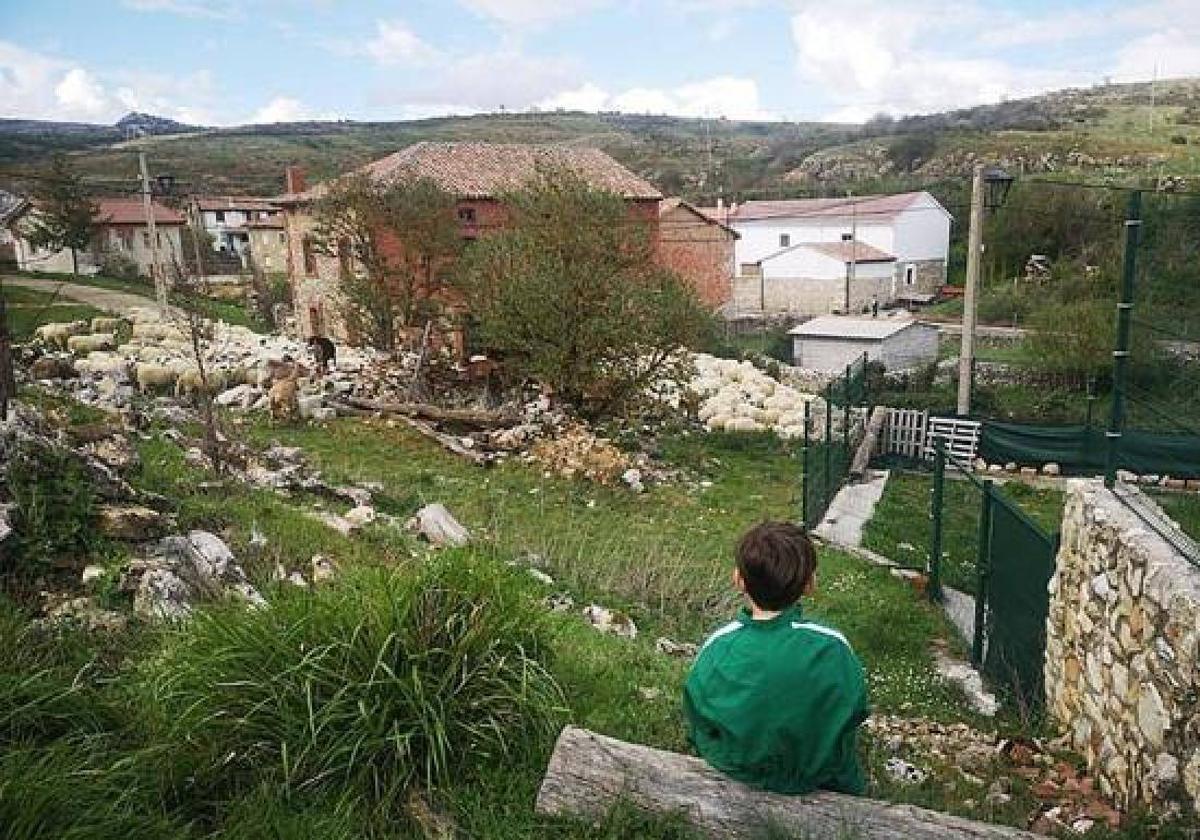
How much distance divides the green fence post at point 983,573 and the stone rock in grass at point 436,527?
4.56 meters

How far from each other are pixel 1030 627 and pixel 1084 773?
1.46 meters

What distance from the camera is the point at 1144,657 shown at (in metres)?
3.61

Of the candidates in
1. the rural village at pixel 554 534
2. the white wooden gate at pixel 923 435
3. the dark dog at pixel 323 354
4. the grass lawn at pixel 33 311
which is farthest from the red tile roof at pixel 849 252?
the grass lawn at pixel 33 311

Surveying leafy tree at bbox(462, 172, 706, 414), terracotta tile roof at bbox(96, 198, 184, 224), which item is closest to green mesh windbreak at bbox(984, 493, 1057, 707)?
leafy tree at bbox(462, 172, 706, 414)

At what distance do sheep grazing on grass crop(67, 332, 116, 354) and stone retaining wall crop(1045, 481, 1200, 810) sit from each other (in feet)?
69.0

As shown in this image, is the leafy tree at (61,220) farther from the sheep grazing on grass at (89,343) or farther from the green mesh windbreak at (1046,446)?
the green mesh windbreak at (1046,446)

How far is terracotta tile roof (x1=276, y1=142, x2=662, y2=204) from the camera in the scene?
26906mm

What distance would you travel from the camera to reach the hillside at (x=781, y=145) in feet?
164

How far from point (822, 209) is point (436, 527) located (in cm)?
4700

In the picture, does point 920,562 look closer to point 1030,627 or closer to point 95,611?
point 1030,627

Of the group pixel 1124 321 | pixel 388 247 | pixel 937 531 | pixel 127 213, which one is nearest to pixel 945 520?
pixel 937 531

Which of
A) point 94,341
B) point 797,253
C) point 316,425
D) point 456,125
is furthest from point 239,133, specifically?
point 316,425

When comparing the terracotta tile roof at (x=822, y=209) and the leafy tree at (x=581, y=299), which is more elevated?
the terracotta tile roof at (x=822, y=209)

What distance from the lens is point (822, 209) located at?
50719 mm
